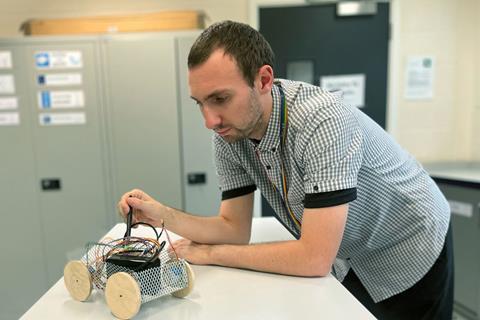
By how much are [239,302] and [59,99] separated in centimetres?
198

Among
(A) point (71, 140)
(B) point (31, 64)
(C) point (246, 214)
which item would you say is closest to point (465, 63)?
(C) point (246, 214)

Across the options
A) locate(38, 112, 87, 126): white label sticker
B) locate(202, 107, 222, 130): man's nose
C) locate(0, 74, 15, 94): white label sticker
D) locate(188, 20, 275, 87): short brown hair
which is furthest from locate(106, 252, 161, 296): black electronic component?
locate(0, 74, 15, 94): white label sticker

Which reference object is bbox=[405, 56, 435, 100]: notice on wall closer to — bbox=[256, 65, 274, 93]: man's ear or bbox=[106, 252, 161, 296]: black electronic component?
bbox=[256, 65, 274, 93]: man's ear

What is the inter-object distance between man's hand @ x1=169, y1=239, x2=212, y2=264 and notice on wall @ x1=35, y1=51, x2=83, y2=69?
5.50 ft

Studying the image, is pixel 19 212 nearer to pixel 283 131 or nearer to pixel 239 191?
pixel 239 191

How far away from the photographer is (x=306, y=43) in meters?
2.57

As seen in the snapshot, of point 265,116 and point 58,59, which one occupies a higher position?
point 58,59

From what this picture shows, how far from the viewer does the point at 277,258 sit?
812 millimetres

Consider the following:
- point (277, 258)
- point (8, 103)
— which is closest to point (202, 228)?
point (277, 258)

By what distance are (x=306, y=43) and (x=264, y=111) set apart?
1.91 meters

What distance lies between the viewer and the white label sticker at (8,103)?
7.14 feet

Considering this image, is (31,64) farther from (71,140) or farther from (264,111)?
(264,111)

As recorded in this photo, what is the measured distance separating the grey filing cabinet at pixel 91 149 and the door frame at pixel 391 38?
0.64 m

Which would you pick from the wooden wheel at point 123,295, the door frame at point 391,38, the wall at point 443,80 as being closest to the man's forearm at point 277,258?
the wooden wheel at point 123,295
